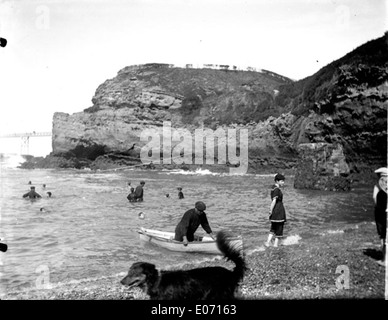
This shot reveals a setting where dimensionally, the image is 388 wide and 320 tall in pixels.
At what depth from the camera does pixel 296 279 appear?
6.12 meters

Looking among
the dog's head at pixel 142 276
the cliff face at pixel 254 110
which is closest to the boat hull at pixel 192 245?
the dog's head at pixel 142 276

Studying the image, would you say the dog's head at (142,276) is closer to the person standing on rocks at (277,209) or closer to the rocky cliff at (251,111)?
the person standing on rocks at (277,209)

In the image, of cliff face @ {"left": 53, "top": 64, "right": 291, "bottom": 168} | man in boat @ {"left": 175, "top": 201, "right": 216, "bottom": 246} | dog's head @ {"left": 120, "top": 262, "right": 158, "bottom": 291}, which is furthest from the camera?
cliff face @ {"left": 53, "top": 64, "right": 291, "bottom": 168}

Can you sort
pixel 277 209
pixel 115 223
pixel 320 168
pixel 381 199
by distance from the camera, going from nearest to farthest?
pixel 381 199 < pixel 277 209 < pixel 115 223 < pixel 320 168

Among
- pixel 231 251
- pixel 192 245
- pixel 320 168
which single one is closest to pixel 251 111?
pixel 320 168

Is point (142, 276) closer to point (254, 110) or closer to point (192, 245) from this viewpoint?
point (192, 245)

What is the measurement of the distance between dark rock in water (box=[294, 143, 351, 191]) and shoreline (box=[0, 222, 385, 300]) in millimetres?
14892

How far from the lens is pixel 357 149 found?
27.8 meters

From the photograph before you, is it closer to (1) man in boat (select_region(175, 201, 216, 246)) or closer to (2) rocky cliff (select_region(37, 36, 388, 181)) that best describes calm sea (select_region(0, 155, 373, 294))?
(1) man in boat (select_region(175, 201, 216, 246))

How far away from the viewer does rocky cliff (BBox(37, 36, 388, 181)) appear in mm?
27109

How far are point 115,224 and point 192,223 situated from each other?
19.6 ft

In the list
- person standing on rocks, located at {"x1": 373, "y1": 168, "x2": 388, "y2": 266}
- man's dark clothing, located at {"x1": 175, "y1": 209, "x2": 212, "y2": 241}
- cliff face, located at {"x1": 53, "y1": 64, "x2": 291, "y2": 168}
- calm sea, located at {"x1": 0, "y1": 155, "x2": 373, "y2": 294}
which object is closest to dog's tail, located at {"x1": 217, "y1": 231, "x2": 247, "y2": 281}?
man's dark clothing, located at {"x1": 175, "y1": 209, "x2": 212, "y2": 241}
